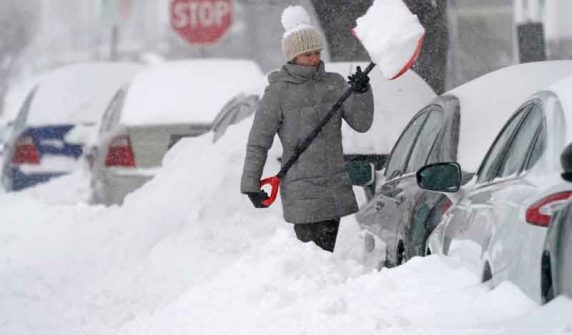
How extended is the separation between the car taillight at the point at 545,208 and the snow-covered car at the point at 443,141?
2087 mm

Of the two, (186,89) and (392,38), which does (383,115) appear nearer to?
(392,38)

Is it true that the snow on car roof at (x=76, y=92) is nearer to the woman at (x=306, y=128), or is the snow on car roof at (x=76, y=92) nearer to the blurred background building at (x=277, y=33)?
the blurred background building at (x=277, y=33)

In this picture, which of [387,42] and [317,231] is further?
[317,231]

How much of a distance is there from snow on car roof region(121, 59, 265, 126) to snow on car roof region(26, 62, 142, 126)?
2300 millimetres

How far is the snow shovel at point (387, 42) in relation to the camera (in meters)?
7.68

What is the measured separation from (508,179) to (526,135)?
0.23 m

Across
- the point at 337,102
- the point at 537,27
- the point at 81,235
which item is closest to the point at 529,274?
the point at 337,102

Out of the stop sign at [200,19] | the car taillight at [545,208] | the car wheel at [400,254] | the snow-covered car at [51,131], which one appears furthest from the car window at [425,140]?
the stop sign at [200,19]

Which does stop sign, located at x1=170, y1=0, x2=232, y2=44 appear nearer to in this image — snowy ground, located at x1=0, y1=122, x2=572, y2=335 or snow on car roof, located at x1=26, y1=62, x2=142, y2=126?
snow on car roof, located at x1=26, y1=62, x2=142, y2=126

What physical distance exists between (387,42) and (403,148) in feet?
2.59

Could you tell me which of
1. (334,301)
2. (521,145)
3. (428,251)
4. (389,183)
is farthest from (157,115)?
(521,145)

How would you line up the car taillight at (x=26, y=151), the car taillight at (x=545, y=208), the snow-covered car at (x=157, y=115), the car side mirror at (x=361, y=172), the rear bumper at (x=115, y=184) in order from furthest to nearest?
the car taillight at (x=26, y=151) < the rear bumper at (x=115, y=184) < the snow-covered car at (x=157, y=115) < the car side mirror at (x=361, y=172) < the car taillight at (x=545, y=208)

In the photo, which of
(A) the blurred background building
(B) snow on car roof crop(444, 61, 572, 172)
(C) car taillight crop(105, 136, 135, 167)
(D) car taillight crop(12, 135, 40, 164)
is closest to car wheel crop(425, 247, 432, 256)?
(B) snow on car roof crop(444, 61, 572, 172)

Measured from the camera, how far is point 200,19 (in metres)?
22.6
